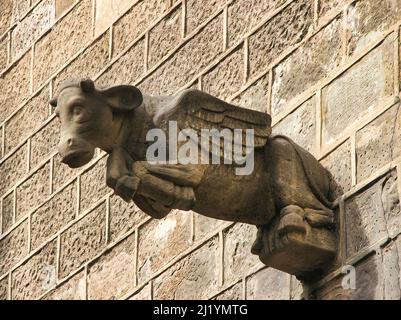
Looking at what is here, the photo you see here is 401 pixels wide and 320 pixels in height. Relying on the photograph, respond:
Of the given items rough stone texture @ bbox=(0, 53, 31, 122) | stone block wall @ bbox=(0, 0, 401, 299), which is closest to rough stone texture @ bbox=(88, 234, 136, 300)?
stone block wall @ bbox=(0, 0, 401, 299)

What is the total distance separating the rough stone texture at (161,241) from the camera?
7930 millimetres

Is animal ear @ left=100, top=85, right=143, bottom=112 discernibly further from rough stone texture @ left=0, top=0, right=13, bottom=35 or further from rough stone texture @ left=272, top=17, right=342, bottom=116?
rough stone texture @ left=0, top=0, right=13, bottom=35

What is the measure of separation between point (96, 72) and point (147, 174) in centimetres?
210

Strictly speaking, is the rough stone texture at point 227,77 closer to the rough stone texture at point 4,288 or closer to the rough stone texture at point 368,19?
the rough stone texture at point 368,19

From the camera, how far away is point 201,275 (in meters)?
7.76

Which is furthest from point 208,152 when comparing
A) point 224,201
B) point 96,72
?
point 96,72

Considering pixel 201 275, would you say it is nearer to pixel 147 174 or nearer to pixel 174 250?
pixel 174 250

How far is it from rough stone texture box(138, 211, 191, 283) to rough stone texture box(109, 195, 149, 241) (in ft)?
0.21

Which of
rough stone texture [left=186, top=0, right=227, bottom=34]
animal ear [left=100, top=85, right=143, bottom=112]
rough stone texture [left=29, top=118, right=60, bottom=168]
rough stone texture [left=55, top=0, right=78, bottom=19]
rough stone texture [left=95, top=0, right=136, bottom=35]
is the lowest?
animal ear [left=100, top=85, right=143, bottom=112]

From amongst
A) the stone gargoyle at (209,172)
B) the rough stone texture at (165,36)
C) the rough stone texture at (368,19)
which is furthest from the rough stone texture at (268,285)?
the rough stone texture at (165,36)

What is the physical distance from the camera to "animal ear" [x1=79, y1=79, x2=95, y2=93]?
6.79 metres

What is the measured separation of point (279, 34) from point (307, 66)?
25cm

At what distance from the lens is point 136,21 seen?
8.62 metres

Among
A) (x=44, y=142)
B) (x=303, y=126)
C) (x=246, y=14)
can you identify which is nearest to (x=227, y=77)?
(x=246, y=14)
